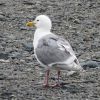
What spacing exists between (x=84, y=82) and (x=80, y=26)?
5.35 metres

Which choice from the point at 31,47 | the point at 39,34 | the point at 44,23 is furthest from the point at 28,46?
the point at 39,34

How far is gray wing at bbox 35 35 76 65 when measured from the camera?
9602 millimetres

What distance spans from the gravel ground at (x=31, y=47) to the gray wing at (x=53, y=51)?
1.67ft

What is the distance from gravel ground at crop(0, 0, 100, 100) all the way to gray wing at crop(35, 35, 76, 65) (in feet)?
1.67

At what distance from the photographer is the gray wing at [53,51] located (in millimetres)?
9602

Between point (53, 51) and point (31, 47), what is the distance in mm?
3381

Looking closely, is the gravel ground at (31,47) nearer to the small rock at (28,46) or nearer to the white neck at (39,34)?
the small rock at (28,46)

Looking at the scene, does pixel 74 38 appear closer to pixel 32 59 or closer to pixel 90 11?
pixel 32 59

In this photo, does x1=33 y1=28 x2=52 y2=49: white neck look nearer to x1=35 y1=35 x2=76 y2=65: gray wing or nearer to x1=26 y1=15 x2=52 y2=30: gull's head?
x1=26 y1=15 x2=52 y2=30: gull's head

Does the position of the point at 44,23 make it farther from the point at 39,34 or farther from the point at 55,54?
the point at 55,54

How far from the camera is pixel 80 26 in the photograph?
1557 centimetres

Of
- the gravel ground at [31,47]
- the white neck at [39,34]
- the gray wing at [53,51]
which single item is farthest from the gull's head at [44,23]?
the gravel ground at [31,47]

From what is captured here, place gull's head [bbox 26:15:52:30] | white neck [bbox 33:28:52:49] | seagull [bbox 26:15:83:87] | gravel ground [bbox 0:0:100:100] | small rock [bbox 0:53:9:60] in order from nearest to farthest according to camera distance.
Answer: seagull [bbox 26:15:83:87] < gravel ground [bbox 0:0:100:100] < white neck [bbox 33:28:52:49] < gull's head [bbox 26:15:52:30] < small rock [bbox 0:53:9:60]

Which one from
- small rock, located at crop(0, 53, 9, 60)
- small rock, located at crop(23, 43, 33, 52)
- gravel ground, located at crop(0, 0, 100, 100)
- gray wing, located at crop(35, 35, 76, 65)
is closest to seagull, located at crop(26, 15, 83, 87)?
gray wing, located at crop(35, 35, 76, 65)
